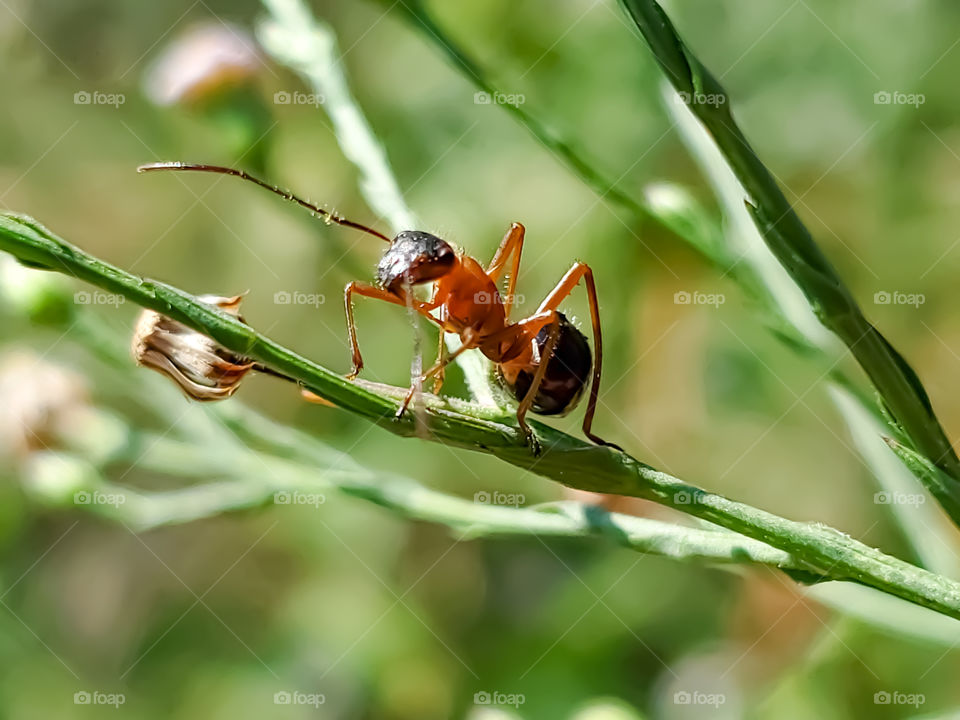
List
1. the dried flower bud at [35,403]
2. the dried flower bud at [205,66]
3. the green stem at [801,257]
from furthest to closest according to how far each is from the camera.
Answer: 1. the dried flower bud at [205,66]
2. the dried flower bud at [35,403]
3. the green stem at [801,257]

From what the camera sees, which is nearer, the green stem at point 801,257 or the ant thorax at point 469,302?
the green stem at point 801,257

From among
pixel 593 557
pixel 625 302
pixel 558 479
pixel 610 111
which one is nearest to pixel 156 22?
pixel 610 111

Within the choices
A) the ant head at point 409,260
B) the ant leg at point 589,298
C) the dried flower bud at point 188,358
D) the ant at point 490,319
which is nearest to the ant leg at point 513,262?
the ant at point 490,319

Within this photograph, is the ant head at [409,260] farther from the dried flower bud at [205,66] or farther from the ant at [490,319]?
the dried flower bud at [205,66]

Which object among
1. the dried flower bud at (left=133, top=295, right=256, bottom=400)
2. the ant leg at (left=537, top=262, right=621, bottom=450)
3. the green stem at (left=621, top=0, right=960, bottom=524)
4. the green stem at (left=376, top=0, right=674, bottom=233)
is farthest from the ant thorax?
the green stem at (left=621, top=0, right=960, bottom=524)

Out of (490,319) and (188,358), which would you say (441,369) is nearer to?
(490,319)

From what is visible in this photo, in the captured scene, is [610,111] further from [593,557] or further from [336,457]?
[336,457]

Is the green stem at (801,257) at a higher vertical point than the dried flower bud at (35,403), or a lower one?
lower
